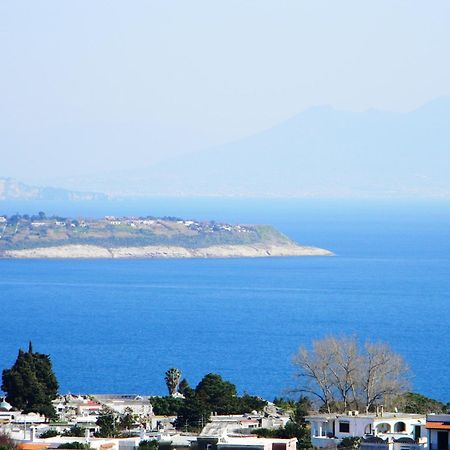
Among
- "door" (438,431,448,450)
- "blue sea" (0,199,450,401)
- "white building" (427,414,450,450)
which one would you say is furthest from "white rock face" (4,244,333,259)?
"door" (438,431,448,450)

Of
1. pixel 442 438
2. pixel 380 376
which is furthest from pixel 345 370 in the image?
pixel 442 438

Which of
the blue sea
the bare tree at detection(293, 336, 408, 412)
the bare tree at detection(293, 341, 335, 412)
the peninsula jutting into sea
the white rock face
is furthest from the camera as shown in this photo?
the peninsula jutting into sea

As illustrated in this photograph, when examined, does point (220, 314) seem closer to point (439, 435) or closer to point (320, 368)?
point (320, 368)

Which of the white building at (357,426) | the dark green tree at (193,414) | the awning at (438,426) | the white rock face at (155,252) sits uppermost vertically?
the white rock face at (155,252)

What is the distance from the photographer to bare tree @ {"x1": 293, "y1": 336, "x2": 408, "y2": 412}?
33.6m

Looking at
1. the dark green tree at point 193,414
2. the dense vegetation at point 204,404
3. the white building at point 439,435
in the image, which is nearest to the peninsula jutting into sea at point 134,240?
the dense vegetation at point 204,404

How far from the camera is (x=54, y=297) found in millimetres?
103812

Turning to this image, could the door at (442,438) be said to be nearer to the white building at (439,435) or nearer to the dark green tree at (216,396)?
the white building at (439,435)

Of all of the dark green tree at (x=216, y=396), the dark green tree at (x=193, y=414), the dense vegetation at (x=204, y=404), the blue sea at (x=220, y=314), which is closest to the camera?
the dark green tree at (x=193, y=414)

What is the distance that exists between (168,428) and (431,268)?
334 feet

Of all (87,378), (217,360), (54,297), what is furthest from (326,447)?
(54,297)

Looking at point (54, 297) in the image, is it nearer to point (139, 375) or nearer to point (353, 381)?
point (139, 375)

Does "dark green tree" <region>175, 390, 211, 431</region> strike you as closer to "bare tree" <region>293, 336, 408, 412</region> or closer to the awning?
"bare tree" <region>293, 336, 408, 412</region>

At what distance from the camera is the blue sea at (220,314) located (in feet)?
196
